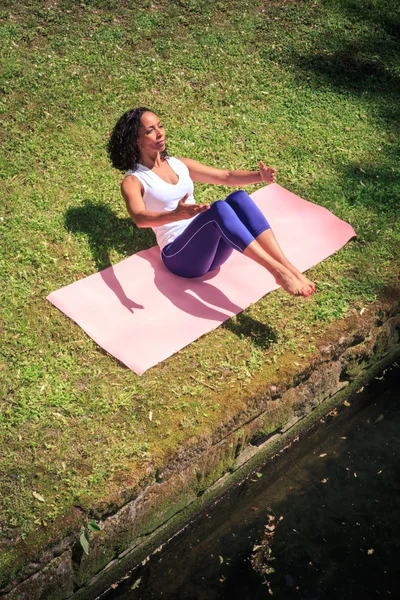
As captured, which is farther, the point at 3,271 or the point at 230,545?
the point at 3,271

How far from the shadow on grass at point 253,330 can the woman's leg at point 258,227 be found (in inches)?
21.8

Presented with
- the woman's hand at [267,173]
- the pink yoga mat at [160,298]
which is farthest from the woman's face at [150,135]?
the pink yoga mat at [160,298]

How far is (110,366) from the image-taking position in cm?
513

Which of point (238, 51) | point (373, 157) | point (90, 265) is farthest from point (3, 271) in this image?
point (238, 51)

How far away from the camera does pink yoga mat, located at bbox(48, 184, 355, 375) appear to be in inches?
209

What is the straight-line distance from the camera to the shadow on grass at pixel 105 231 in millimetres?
6156

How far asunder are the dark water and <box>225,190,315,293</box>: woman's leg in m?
1.36

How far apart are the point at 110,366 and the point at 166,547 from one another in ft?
A: 4.07

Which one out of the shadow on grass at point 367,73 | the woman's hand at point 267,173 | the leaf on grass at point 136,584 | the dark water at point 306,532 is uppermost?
the woman's hand at point 267,173

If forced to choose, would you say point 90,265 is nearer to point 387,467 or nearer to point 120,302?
point 120,302

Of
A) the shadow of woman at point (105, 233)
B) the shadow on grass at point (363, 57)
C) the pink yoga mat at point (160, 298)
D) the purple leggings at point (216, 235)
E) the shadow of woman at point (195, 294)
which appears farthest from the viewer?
the shadow on grass at point (363, 57)

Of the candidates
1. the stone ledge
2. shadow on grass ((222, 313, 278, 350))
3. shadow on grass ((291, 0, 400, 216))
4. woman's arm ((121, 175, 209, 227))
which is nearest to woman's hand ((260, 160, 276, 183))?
woman's arm ((121, 175, 209, 227))

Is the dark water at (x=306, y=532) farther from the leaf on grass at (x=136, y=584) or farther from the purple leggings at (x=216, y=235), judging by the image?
the purple leggings at (x=216, y=235)

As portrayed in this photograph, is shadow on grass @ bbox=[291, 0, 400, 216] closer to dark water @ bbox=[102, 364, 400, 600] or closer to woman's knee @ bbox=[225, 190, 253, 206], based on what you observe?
woman's knee @ bbox=[225, 190, 253, 206]
